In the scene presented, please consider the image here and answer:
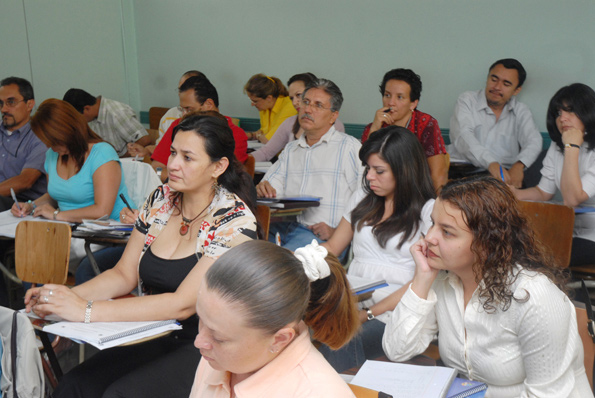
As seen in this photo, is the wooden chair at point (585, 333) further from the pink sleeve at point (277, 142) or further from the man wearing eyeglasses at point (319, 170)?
the pink sleeve at point (277, 142)

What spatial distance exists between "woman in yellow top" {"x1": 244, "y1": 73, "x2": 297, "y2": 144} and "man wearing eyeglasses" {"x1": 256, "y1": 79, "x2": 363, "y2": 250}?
1.82m

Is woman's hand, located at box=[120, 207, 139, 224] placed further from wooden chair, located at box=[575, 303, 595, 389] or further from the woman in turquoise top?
wooden chair, located at box=[575, 303, 595, 389]

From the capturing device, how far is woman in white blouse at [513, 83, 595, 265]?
3082 mm

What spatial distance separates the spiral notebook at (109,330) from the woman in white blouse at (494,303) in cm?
69

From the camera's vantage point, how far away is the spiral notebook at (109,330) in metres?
1.59

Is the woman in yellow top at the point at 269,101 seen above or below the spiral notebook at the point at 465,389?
above

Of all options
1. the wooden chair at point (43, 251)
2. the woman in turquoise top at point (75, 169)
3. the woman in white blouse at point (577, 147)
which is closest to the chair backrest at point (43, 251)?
the wooden chair at point (43, 251)

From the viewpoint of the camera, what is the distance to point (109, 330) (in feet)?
5.54

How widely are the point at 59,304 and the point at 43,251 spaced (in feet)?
2.36

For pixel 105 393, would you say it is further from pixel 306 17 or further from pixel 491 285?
pixel 306 17

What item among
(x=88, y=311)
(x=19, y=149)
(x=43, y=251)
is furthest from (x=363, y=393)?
(x=19, y=149)

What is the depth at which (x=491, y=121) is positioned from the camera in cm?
449

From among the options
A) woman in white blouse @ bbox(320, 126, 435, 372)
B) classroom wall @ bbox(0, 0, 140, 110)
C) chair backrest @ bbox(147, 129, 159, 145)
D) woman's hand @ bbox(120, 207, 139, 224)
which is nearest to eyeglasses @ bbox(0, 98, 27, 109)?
chair backrest @ bbox(147, 129, 159, 145)

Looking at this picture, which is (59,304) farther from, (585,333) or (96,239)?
(585,333)
